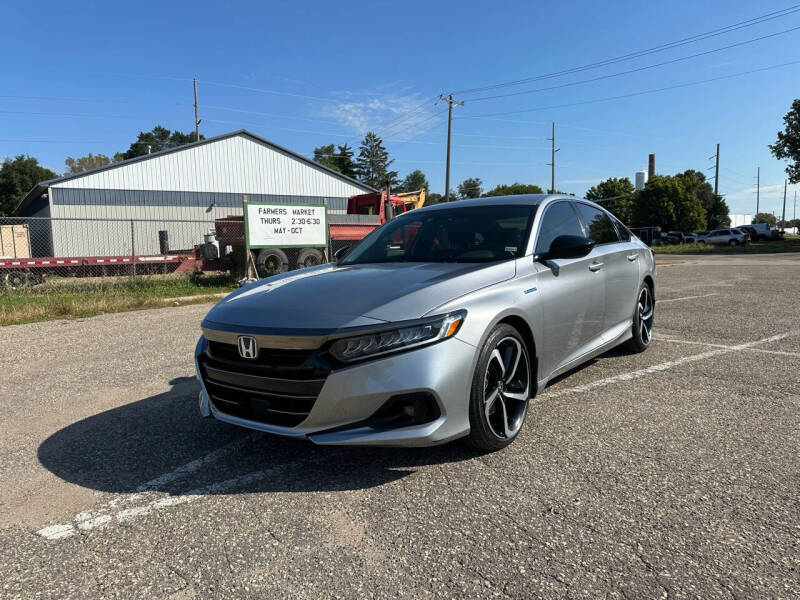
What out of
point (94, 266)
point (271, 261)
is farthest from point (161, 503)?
point (94, 266)

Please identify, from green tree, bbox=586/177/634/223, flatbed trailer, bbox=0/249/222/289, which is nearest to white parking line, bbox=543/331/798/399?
flatbed trailer, bbox=0/249/222/289

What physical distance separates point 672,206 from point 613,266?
67.6 metres

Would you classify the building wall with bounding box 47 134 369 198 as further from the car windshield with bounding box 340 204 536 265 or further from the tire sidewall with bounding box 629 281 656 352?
the tire sidewall with bounding box 629 281 656 352

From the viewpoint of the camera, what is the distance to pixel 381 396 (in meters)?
2.64

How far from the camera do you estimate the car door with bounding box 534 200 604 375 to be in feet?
→ 12.0

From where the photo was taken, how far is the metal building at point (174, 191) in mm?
29328

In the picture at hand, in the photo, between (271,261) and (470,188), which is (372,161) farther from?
(271,261)

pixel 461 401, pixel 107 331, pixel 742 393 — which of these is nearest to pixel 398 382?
pixel 461 401

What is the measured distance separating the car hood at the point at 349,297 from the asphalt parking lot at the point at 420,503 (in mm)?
835

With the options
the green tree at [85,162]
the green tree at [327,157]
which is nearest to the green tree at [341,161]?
the green tree at [327,157]

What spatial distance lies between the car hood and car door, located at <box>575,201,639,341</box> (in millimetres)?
1621

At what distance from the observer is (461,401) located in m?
2.82

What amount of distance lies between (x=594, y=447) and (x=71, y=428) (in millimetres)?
3483

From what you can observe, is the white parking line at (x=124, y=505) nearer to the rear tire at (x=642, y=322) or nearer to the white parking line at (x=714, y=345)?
the rear tire at (x=642, y=322)
